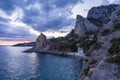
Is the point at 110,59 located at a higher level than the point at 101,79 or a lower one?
higher

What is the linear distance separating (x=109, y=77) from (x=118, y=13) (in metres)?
23.9

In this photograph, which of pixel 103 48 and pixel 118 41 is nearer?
Result: pixel 118 41

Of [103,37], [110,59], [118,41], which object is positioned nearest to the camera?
[110,59]

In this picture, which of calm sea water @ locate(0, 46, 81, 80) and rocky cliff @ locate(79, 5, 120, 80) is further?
calm sea water @ locate(0, 46, 81, 80)

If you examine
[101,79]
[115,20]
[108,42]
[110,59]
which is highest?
[115,20]

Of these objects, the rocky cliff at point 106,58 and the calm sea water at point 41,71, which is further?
the calm sea water at point 41,71

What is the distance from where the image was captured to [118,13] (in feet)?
157

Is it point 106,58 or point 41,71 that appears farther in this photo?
point 41,71

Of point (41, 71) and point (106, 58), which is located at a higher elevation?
point (106, 58)

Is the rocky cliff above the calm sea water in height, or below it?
above

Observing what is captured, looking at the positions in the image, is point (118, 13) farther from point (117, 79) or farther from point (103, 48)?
point (117, 79)

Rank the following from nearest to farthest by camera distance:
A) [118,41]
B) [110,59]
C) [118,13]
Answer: [110,59] → [118,41] → [118,13]

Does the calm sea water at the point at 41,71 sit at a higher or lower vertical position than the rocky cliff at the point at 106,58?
lower

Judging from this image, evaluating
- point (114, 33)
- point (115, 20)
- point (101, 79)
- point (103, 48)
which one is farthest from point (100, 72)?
point (115, 20)
